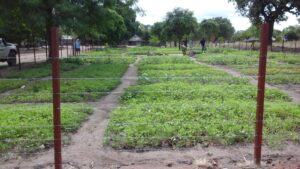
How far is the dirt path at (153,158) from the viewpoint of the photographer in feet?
17.3

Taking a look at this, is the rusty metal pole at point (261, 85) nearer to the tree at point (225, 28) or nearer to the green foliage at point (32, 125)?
the green foliage at point (32, 125)

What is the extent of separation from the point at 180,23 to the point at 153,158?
6235cm

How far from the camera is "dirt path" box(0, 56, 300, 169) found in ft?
17.3

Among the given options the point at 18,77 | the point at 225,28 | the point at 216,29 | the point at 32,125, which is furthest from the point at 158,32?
the point at 32,125

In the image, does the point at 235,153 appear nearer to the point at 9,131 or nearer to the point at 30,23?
the point at 9,131

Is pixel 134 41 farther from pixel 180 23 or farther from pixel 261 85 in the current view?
pixel 261 85

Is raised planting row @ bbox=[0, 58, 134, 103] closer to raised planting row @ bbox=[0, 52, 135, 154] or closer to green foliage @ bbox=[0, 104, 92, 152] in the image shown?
raised planting row @ bbox=[0, 52, 135, 154]

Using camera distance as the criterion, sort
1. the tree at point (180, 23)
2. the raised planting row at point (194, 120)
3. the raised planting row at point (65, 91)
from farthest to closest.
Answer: the tree at point (180, 23) → the raised planting row at point (65, 91) → the raised planting row at point (194, 120)

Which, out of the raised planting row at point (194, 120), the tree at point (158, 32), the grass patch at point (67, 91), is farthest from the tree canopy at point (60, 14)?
the tree at point (158, 32)

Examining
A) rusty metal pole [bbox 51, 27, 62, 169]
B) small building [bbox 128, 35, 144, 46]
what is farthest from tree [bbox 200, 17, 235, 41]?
rusty metal pole [bbox 51, 27, 62, 169]

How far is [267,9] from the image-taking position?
45906 millimetres

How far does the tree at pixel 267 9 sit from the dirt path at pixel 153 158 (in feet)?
130

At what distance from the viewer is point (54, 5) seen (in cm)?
2022

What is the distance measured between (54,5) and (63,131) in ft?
48.2
